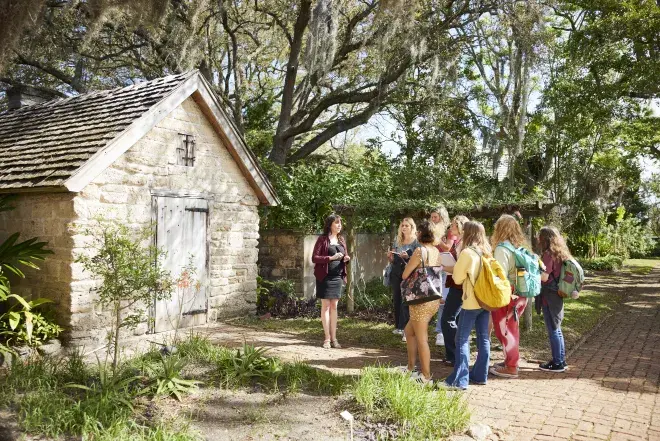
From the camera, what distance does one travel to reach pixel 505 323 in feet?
20.0

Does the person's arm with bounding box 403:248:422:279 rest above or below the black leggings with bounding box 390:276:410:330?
above

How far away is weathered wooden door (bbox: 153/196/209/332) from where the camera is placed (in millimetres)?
8477

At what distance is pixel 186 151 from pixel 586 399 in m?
7.11

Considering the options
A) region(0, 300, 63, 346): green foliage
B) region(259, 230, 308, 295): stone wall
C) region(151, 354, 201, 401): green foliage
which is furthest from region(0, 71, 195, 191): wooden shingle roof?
region(259, 230, 308, 295): stone wall

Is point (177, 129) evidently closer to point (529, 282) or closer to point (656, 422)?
point (529, 282)

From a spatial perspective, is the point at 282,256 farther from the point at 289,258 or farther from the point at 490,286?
the point at 490,286

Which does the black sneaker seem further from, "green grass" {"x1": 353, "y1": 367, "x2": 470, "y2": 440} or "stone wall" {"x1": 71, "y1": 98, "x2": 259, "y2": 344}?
"stone wall" {"x1": 71, "y1": 98, "x2": 259, "y2": 344}

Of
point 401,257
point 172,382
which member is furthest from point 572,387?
point 172,382

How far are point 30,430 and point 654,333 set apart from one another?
9.60 metres

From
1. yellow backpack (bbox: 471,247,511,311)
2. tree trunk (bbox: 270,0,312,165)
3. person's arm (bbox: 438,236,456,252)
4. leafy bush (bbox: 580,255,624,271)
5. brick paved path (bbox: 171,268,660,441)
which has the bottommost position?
brick paved path (bbox: 171,268,660,441)

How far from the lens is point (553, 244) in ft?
21.3

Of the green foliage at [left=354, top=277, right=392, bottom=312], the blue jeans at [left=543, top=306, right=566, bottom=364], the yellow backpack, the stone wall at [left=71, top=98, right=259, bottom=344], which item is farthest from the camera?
the green foliage at [left=354, top=277, right=392, bottom=312]

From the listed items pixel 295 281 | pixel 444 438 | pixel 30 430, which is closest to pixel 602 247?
pixel 295 281

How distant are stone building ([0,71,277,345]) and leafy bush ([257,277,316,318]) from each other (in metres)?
0.57
